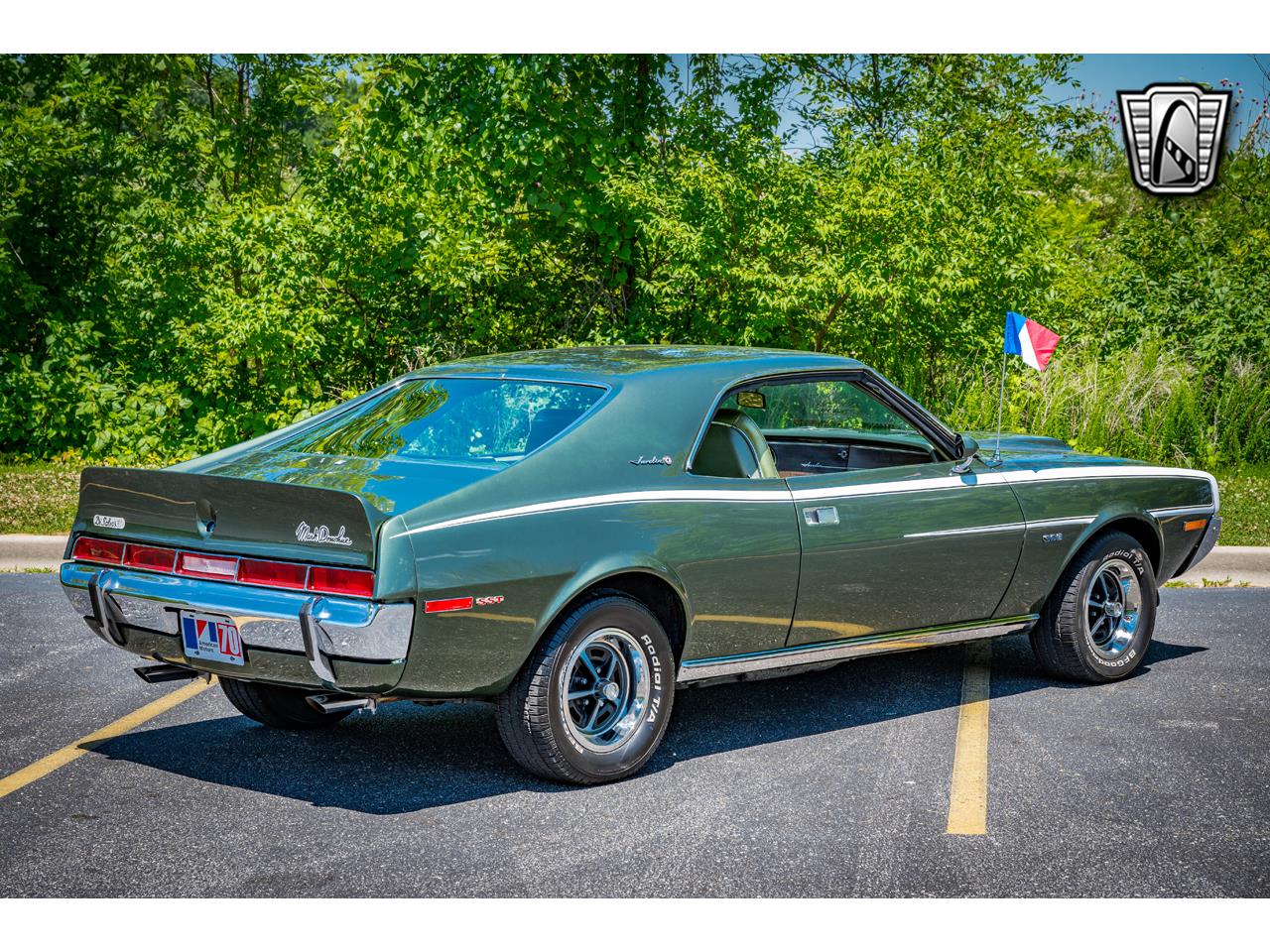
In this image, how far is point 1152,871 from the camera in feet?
13.1

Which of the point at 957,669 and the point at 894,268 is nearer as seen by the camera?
the point at 957,669

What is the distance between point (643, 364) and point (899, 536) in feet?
4.08

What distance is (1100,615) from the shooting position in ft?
21.4

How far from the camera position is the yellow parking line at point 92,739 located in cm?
489

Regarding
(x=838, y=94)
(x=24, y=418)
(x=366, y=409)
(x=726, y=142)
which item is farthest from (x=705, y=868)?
(x=24, y=418)

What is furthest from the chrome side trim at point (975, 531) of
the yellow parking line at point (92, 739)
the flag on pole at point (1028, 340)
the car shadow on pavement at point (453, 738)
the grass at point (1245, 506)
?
the grass at point (1245, 506)

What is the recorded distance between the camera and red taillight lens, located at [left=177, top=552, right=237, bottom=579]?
4465 mm

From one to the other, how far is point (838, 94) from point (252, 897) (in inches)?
509

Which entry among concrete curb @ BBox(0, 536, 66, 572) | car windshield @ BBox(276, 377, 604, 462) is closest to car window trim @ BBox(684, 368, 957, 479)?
car windshield @ BBox(276, 377, 604, 462)

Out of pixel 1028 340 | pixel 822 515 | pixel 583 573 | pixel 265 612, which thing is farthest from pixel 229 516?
pixel 1028 340

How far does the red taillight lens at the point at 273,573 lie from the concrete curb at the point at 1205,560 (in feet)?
18.0

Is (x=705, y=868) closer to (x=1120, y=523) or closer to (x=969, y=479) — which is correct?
(x=969, y=479)

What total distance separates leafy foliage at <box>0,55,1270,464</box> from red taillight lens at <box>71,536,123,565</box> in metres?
7.63
